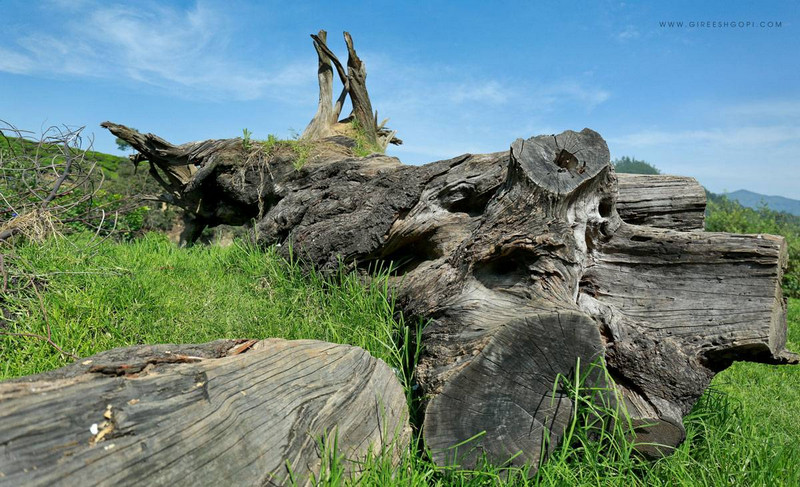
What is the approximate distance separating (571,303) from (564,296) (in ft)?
0.25

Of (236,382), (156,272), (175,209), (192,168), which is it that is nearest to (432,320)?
(236,382)

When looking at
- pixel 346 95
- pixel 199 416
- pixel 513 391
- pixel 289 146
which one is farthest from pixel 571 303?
pixel 346 95

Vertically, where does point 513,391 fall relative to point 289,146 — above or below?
below

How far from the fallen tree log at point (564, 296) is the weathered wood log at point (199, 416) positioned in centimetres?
57

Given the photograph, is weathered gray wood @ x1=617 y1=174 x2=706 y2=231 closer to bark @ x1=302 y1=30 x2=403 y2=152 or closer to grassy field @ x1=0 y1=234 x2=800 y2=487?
grassy field @ x1=0 y1=234 x2=800 y2=487

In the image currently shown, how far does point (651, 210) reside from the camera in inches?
173

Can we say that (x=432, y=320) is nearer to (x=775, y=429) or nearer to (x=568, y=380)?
(x=568, y=380)

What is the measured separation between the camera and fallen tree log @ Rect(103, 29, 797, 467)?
302 cm

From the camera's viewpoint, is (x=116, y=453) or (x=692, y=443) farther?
(x=692, y=443)

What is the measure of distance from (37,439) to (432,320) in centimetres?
235

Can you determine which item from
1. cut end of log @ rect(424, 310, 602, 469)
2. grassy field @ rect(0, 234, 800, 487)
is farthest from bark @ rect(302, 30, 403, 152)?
cut end of log @ rect(424, 310, 602, 469)

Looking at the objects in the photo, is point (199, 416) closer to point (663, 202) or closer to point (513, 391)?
point (513, 391)

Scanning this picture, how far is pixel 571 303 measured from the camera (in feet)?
10.9

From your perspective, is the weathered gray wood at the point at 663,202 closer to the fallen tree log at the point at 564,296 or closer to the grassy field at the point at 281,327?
the fallen tree log at the point at 564,296
